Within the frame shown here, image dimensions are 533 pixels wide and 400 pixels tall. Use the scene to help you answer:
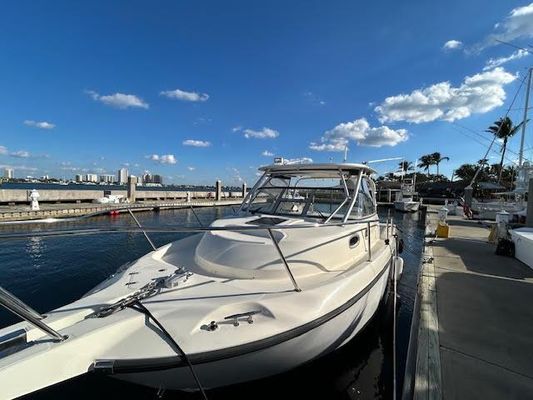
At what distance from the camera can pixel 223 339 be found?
2.50 m

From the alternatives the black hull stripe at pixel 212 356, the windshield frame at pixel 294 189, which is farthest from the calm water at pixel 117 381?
the windshield frame at pixel 294 189

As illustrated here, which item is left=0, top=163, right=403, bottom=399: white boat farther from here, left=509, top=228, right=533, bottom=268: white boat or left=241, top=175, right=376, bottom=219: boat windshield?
left=509, top=228, right=533, bottom=268: white boat

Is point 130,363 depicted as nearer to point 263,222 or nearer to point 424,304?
point 263,222

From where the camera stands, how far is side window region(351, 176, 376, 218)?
17.2 feet

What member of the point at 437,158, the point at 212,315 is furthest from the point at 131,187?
the point at 437,158

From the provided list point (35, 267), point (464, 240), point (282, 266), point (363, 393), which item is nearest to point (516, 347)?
point (363, 393)

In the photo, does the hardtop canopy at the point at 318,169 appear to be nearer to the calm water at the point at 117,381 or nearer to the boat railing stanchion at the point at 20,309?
the calm water at the point at 117,381

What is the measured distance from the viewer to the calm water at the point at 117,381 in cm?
358

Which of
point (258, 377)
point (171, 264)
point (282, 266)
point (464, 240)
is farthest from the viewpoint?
point (464, 240)

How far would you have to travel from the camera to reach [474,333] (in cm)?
388

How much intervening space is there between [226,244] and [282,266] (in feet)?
2.71

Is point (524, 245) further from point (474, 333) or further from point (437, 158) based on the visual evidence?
point (437, 158)

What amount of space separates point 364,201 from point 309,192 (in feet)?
3.49

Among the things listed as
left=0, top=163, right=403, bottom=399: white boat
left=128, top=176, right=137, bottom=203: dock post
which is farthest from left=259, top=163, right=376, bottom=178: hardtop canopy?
left=128, top=176, right=137, bottom=203: dock post
